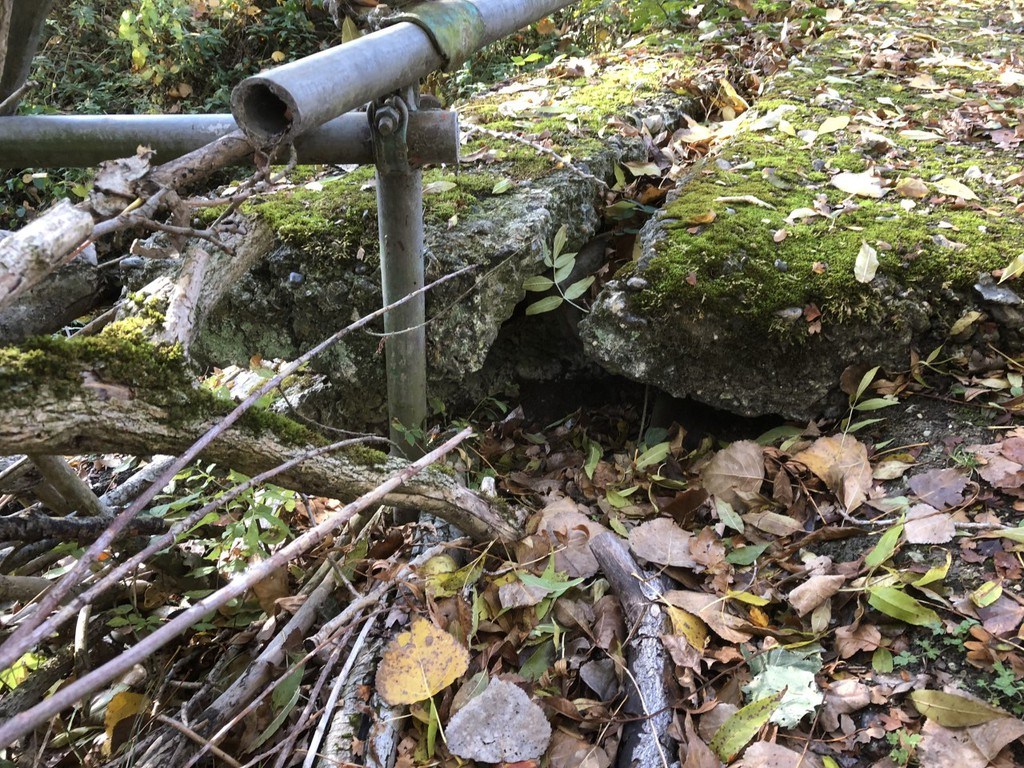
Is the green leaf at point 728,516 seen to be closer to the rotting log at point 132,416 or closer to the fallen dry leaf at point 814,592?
the fallen dry leaf at point 814,592

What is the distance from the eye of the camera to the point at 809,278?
2338 millimetres

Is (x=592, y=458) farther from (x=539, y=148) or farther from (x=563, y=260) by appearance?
(x=539, y=148)

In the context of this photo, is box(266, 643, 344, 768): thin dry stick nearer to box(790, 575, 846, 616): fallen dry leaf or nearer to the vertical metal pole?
the vertical metal pole

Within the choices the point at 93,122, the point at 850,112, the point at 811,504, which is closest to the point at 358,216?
the point at 93,122

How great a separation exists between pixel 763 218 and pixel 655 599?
1545 mm

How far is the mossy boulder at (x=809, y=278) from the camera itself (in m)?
2.29

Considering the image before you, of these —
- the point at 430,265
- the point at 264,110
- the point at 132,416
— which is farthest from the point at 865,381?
the point at 132,416

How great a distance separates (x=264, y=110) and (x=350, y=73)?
16 centimetres

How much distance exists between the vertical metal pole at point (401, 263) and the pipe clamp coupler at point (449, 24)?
0.17m

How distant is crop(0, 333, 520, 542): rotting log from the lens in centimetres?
105

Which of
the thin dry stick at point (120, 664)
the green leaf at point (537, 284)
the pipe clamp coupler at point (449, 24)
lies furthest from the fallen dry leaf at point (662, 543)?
the pipe clamp coupler at point (449, 24)

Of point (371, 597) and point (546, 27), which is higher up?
point (546, 27)

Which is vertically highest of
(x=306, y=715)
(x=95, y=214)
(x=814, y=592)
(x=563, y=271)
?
(x=95, y=214)

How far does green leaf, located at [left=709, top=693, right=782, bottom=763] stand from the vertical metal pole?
1.30m
